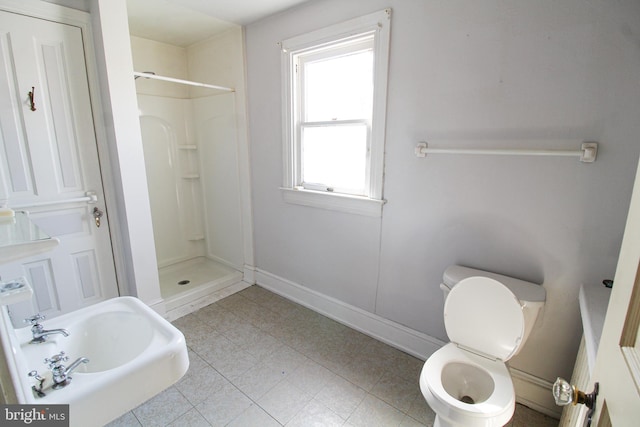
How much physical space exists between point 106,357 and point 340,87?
2055mm

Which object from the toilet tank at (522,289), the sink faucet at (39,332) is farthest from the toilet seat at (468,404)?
the sink faucet at (39,332)

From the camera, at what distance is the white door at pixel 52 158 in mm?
1747

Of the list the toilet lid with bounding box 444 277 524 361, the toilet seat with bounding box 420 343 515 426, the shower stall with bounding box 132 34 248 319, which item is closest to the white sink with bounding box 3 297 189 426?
the toilet seat with bounding box 420 343 515 426

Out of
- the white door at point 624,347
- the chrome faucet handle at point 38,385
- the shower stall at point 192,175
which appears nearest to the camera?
the white door at point 624,347

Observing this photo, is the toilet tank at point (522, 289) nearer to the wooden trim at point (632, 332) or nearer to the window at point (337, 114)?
the window at point (337, 114)

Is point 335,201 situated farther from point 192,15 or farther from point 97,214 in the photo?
point 192,15

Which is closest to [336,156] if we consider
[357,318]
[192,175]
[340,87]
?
[340,87]

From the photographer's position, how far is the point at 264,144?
8.70ft

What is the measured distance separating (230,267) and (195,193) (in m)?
0.94

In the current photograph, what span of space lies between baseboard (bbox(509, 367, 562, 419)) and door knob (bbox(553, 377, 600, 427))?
116 centimetres

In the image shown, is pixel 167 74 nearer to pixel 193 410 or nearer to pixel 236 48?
pixel 236 48

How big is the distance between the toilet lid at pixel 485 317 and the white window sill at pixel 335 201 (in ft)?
2.45

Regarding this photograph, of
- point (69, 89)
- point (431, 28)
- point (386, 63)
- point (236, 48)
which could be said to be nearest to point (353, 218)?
point (386, 63)

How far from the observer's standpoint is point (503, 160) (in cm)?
154
